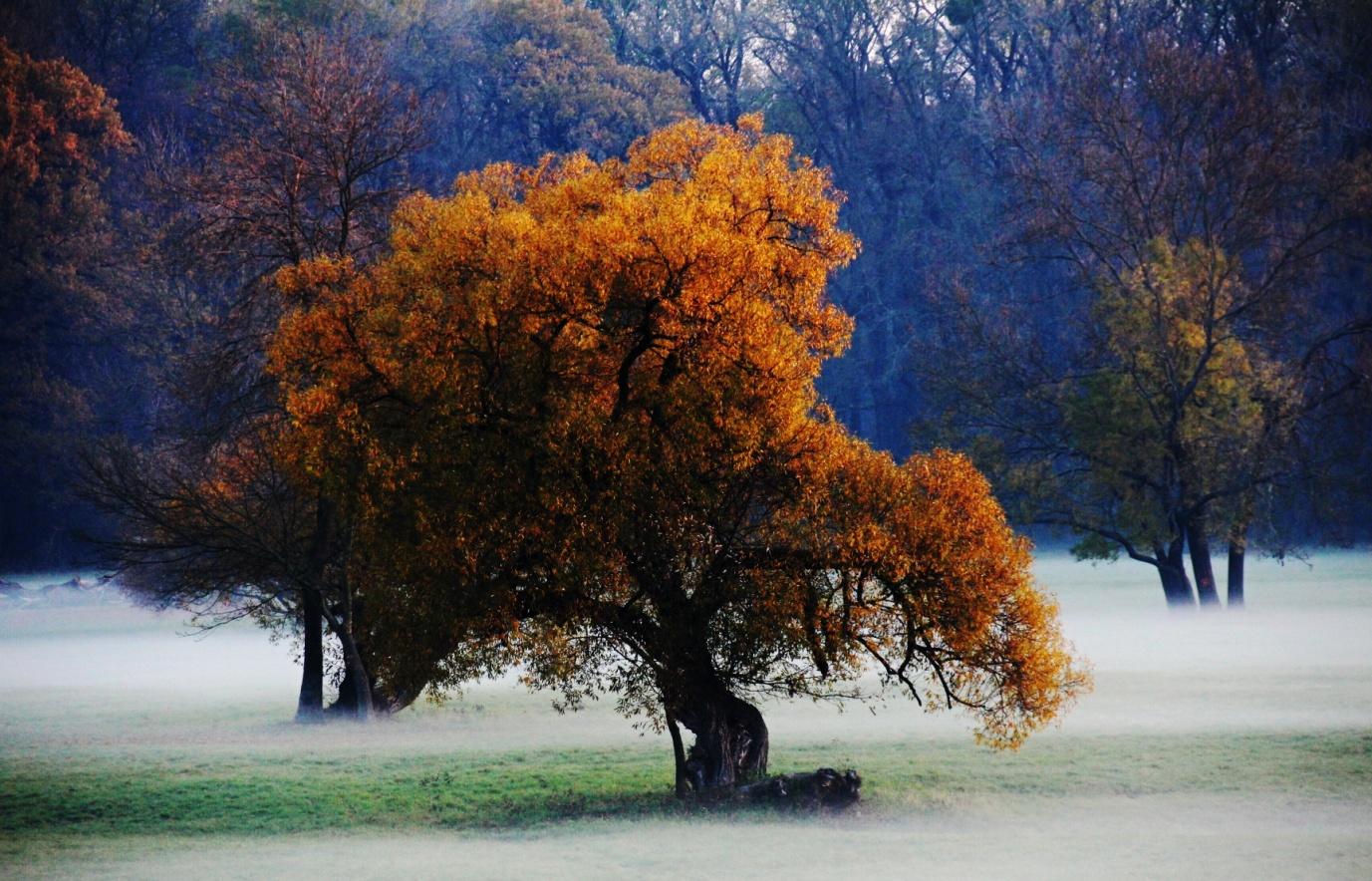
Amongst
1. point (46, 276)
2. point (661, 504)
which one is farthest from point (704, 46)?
point (661, 504)

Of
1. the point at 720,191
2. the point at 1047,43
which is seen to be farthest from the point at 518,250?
the point at 1047,43

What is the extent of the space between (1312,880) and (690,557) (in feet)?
25.0

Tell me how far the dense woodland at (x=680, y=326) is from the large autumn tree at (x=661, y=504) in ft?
0.17

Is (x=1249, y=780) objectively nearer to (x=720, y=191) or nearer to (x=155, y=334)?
(x=720, y=191)

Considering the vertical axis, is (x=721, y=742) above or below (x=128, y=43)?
below

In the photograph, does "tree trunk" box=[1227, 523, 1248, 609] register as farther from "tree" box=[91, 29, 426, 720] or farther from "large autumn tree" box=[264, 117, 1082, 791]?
"large autumn tree" box=[264, 117, 1082, 791]

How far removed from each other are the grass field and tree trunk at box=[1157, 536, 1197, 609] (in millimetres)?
12061

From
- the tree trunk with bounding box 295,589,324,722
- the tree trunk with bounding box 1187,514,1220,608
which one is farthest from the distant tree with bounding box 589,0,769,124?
the tree trunk with bounding box 295,589,324,722

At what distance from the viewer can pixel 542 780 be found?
77.8 ft

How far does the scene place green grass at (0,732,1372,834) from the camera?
2142cm

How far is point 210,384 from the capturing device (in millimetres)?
29812

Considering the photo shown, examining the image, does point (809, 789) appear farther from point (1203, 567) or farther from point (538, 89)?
point (538, 89)

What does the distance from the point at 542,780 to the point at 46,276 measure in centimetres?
4994

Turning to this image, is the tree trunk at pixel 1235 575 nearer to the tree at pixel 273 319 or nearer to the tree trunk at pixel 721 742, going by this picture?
the tree at pixel 273 319
